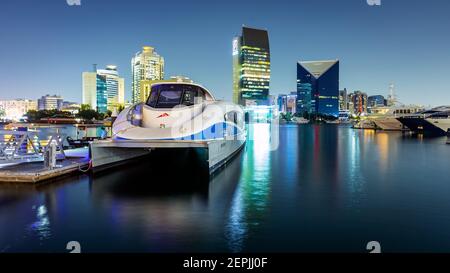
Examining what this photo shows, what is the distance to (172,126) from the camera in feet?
61.4

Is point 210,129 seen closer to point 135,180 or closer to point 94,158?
point 135,180

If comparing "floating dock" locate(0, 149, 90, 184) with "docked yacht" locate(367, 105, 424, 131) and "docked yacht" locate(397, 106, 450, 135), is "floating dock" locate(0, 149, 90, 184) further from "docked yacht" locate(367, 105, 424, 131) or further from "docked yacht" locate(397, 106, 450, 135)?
"docked yacht" locate(367, 105, 424, 131)

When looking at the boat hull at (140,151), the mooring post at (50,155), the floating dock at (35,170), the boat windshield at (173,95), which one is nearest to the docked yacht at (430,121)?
the boat hull at (140,151)

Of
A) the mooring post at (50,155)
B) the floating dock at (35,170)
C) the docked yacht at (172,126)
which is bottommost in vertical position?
the floating dock at (35,170)

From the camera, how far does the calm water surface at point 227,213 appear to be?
28.6ft

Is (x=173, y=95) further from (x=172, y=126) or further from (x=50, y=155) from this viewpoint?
(x=50, y=155)

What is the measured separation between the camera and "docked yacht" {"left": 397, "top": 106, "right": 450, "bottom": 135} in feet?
244

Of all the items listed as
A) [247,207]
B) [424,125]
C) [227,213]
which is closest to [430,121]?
[424,125]

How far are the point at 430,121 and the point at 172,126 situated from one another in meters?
74.4

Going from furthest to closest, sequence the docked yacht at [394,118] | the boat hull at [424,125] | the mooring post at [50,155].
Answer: the docked yacht at [394,118] < the boat hull at [424,125] < the mooring post at [50,155]

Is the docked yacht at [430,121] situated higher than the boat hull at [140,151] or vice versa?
the docked yacht at [430,121]

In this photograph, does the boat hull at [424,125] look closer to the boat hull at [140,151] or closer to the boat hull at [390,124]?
the boat hull at [390,124]

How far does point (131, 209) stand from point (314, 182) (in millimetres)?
9241

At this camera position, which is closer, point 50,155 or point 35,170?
point 35,170
